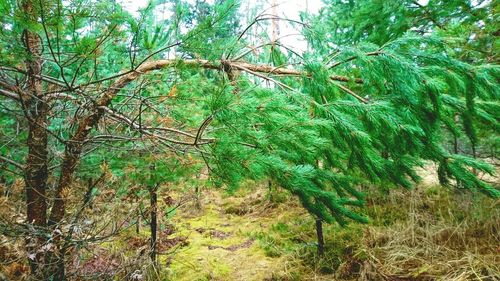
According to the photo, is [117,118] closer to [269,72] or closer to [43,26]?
[43,26]

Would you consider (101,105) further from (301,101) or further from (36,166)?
(301,101)

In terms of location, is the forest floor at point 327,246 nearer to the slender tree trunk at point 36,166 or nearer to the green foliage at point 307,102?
the slender tree trunk at point 36,166

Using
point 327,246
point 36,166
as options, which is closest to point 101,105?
point 36,166

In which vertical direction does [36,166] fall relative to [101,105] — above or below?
below

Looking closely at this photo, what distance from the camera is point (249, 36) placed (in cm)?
247

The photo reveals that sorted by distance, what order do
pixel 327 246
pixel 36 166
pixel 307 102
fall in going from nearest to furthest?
pixel 307 102
pixel 36 166
pixel 327 246

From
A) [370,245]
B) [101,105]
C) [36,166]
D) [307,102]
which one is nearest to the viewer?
[307,102]

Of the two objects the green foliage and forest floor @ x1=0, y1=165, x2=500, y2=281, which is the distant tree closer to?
the green foliage

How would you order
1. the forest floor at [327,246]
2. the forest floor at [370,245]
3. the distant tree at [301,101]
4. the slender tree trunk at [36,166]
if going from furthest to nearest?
the forest floor at [370,245] → the forest floor at [327,246] → the slender tree trunk at [36,166] → the distant tree at [301,101]

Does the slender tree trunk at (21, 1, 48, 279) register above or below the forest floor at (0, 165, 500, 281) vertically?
above

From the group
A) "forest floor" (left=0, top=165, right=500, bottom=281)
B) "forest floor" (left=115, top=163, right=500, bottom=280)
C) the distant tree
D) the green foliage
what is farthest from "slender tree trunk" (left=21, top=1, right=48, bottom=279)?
"forest floor" (left=115, top=163, right=500, bottom=280)

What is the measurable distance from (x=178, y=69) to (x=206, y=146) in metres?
0.51

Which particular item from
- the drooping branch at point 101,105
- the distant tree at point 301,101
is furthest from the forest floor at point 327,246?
the distant tree at point 301,101

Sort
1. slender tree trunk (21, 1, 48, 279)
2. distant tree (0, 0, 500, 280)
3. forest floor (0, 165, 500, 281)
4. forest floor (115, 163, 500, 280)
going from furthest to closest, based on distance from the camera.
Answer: forest floor (115, 163, 500, 280) → forest floor (0, 165, 500, 281) → slender tree trunk (21, 1, 48, 279) → distant tree (0, 0, 500, 280)
